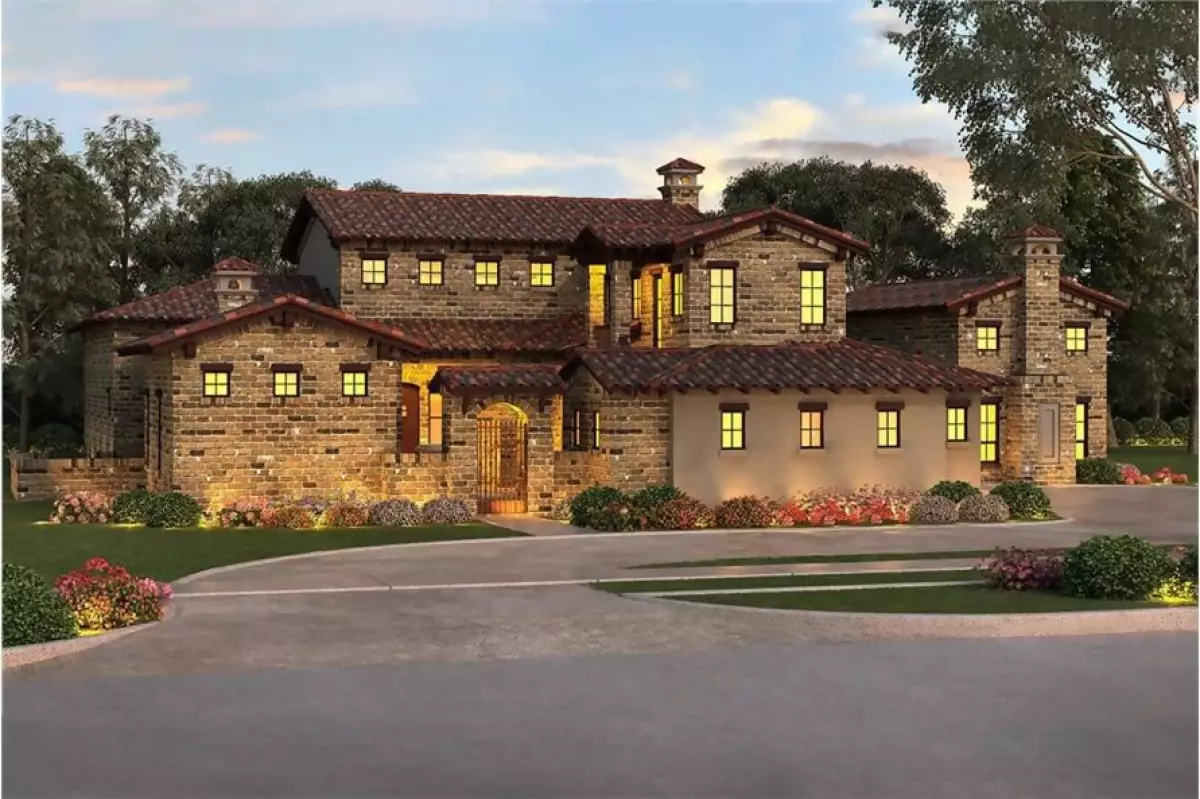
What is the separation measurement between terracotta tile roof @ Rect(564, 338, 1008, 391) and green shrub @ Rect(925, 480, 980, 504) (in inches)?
92.9

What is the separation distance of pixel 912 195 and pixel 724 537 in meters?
46.5

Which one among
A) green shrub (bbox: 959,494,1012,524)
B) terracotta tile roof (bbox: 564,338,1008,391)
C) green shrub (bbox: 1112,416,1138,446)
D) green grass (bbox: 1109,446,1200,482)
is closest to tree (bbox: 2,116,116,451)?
terracotta tile roof (bbox: 564,338,1008,391)

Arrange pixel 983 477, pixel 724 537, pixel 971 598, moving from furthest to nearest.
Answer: pixel 983 477 < pixel 724 537 < pixel 971 598

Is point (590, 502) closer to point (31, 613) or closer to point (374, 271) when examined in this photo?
point (374, 271)

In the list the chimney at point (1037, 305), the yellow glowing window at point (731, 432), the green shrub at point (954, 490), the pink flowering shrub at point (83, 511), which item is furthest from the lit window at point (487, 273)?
the chimney at point (1037, 305)

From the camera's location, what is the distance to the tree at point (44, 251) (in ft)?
179

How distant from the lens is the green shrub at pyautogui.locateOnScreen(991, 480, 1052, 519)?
109 ft

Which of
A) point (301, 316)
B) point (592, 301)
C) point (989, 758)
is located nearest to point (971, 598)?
point (989, 758)

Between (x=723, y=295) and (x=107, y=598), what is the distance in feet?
71.3

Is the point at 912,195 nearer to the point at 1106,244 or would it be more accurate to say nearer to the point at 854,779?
the point at 1106,244

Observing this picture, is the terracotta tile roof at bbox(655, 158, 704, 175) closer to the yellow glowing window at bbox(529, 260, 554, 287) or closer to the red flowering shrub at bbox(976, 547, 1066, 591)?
the yellow glowing window at bbox(529, 260, 554, 287)

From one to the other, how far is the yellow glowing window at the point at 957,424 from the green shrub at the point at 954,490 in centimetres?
534

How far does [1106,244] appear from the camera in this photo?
57.5 metres

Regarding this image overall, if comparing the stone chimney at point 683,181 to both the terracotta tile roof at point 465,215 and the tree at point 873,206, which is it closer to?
the terracotta tile roof at point 465,215
